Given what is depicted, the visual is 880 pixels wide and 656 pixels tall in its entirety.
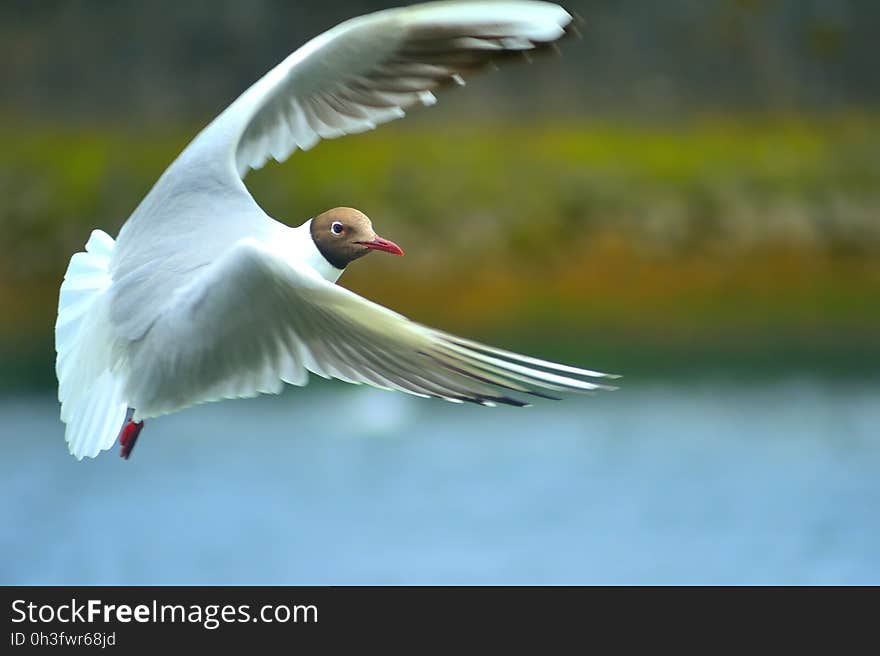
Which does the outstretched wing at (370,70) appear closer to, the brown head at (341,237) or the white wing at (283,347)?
the brown head at (341,237)

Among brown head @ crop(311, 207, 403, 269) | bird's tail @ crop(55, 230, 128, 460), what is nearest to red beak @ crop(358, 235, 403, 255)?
brown head @ crop(311, 207, 403, 269)

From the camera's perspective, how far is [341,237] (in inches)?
78.6

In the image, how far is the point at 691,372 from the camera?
8.59 m

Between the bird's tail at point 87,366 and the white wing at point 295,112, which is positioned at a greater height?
the white wing at point 295,112

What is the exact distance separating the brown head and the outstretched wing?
139 mm

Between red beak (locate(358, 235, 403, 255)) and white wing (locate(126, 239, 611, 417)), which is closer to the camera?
white wing (locate(126, 239, 611, 417))

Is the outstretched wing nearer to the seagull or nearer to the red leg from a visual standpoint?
the seagull

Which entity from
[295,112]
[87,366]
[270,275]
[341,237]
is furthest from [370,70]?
[87,366]

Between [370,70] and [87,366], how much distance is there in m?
0.57

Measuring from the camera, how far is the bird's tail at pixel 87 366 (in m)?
1.98

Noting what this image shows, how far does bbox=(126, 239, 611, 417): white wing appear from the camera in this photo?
163cm

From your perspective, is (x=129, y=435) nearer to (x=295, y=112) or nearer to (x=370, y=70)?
(x=295, y=112)

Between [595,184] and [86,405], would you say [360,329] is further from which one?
[595,184]

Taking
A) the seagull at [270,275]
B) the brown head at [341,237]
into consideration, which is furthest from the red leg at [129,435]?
the brown head at [341,237]
